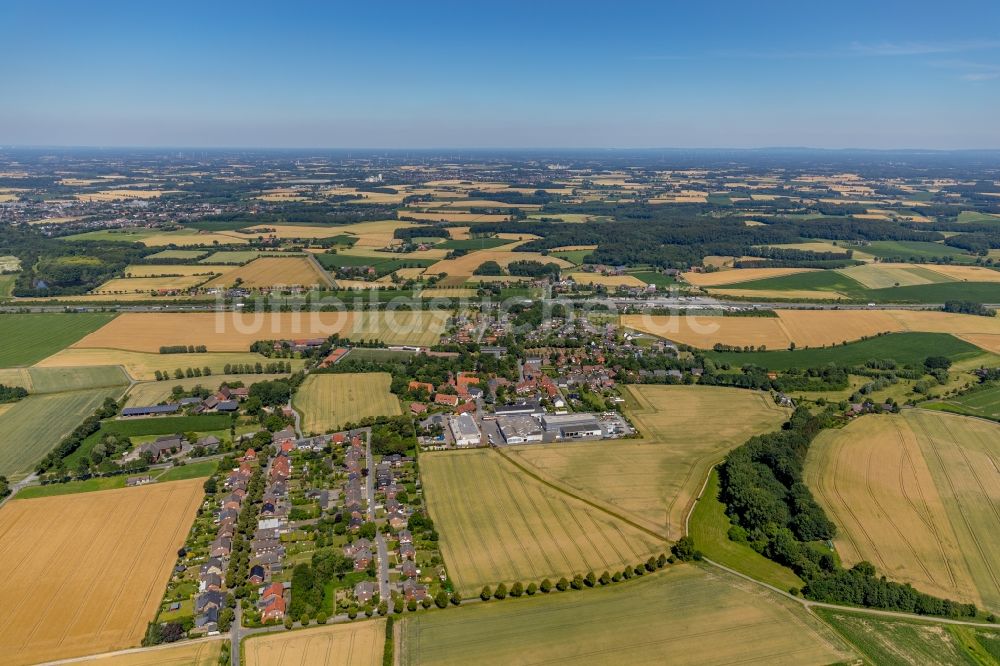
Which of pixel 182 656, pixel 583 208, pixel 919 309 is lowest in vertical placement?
pixel 182 656

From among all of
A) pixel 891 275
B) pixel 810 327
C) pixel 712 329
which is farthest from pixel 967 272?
pixel 712 329

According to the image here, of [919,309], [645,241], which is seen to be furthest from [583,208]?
[919,309]

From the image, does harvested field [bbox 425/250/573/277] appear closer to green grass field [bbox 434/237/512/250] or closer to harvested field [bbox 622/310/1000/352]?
green grass field [bbox 434/237/512/250]

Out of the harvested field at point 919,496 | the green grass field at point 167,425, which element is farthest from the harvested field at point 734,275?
the green grass field at point 167,425

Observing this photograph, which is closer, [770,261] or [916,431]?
[916,431]

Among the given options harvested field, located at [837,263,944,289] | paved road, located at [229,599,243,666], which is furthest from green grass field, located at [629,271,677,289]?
paved road, located at [229,599,243,666]

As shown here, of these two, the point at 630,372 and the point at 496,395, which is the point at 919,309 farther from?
the point at 496,395

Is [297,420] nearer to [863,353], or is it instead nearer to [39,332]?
[39,332]

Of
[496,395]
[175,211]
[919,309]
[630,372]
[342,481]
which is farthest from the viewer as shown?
[175,211]
